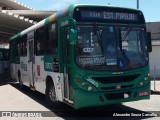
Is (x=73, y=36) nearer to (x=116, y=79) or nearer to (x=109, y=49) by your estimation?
(x=109, y=49)

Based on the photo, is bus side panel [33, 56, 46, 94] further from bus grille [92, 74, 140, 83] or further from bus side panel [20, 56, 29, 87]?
bus grille [92, 74, 140, 83]

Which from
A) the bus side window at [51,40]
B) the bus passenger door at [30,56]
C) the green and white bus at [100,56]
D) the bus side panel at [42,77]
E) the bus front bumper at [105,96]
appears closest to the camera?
the bus front bumper at [105,96]

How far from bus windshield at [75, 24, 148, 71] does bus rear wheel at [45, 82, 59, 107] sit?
248 centimetres

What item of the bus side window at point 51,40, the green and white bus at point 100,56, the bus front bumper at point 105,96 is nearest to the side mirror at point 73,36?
the green and white bus at point 100,56

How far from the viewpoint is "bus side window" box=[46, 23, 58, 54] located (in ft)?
34.5

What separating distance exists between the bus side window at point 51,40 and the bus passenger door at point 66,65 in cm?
74

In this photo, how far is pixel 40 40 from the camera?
12.5 metres

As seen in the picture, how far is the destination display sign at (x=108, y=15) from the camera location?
30.1ft

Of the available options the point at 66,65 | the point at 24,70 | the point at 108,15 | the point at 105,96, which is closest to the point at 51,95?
the point at 66,65

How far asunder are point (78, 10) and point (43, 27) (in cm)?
314

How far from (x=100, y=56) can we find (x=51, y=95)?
9.93 ft

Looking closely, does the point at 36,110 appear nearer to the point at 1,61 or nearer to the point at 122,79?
Answer: the point at 122,79

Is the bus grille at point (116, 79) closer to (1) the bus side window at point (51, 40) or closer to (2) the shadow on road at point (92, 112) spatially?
(2) the shadow on road at point (92, 112)

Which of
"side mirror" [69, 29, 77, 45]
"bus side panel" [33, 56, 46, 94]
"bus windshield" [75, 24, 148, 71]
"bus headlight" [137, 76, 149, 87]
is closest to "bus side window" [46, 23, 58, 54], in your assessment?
"bus side panel" [33, 56, 46, 94]
